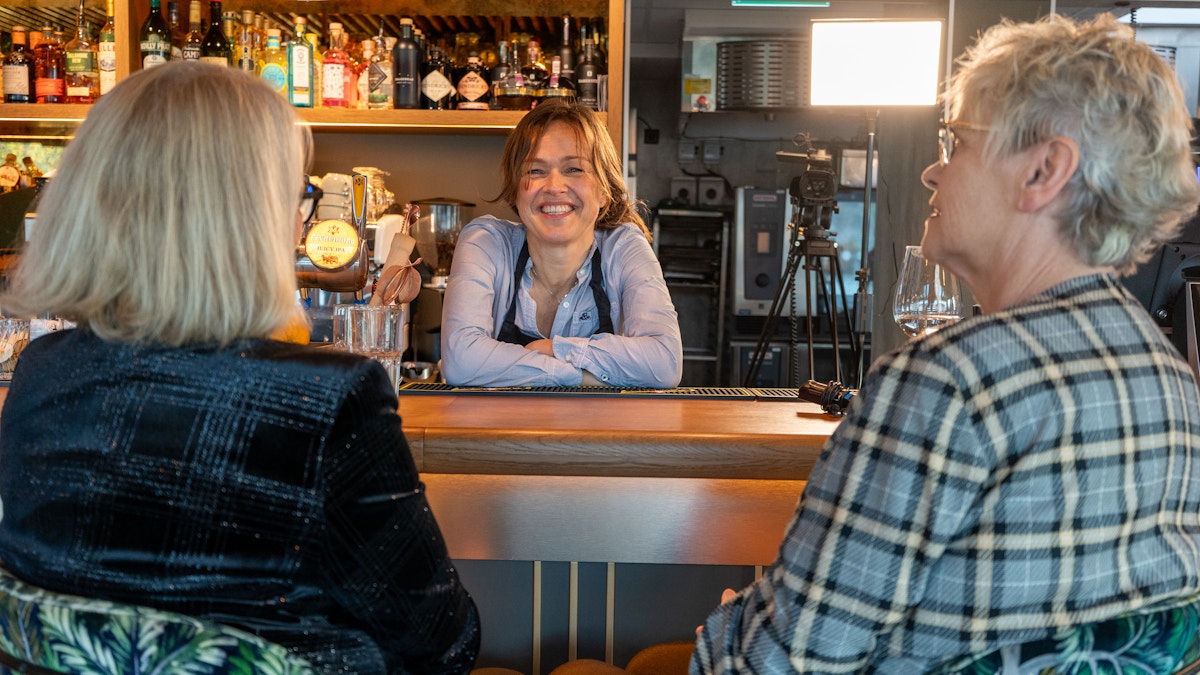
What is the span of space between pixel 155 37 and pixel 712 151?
442cm

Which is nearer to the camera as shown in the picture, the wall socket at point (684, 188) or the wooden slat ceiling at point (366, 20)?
the wooden slat ceiling at point (366, 20)

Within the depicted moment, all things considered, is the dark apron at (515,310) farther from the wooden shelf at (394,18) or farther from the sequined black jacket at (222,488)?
the sequined black jacket at (222,488)

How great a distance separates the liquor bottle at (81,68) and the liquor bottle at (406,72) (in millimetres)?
957

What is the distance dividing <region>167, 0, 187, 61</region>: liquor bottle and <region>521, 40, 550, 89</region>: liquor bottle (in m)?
1.06

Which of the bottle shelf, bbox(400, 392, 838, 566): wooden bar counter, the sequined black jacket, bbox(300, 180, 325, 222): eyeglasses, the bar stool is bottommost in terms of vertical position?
the bar stool

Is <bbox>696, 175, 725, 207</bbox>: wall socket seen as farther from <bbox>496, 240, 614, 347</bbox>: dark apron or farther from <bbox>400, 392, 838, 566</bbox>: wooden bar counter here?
<bbox>400, 392, 838, 566</bbox>: wooden bar counter

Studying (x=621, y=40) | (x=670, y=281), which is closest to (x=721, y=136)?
(x=670, y=281)

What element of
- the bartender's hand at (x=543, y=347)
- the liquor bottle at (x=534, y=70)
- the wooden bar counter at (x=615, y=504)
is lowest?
the wooden bar counter at (x=615, y=504)

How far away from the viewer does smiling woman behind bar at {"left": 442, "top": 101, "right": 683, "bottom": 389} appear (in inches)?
94.9

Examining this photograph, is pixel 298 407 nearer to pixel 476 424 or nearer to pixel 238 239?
pixel 238 239

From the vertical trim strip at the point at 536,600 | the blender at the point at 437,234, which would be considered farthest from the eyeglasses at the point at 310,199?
the vertical trim strip at the point at 536,600

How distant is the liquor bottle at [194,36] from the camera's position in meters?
3.20

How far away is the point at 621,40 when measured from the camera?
3260mm

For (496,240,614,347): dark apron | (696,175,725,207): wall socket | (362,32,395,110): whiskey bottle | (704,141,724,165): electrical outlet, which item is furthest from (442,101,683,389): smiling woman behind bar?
(704,141,724,165): electrical outlet
